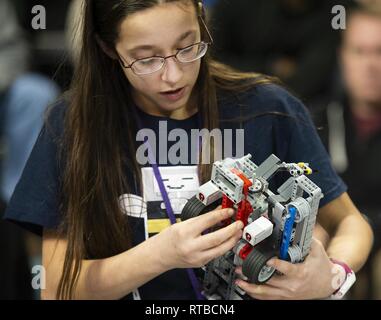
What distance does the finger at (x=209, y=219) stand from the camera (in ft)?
2.23

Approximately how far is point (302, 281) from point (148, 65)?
31 cm

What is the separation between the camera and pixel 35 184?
2.62ft

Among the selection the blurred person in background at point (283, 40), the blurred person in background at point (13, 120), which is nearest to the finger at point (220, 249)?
the blurred person in background at point (283, 40)

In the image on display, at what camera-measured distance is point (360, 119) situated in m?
0.97

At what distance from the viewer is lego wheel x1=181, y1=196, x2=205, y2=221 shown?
2.32ft

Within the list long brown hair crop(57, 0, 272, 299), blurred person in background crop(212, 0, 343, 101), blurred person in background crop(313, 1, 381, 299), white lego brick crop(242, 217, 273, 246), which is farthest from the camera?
blurred person in background crop(212, 0, 343, 101)

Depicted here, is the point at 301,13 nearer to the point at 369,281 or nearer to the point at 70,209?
the point at 369,281

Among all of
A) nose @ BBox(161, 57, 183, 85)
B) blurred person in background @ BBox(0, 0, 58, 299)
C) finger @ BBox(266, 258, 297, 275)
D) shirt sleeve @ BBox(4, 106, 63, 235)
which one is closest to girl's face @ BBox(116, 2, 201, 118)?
nose @ BBox(161, 57, 183, 85)

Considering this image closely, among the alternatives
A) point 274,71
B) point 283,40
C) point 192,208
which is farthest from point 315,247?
point 283,40

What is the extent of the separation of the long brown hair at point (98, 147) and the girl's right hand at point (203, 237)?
0.09 metres

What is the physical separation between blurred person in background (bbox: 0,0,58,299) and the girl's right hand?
48 centimetres

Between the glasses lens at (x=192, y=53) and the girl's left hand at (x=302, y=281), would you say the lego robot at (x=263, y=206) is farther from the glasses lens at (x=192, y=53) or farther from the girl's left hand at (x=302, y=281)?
the glasses lens at (x=192, y=53)

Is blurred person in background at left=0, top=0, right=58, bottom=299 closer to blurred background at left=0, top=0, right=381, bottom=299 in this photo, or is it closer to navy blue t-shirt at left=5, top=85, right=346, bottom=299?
blurred background at left=0, top=0, right=381, bottom=299

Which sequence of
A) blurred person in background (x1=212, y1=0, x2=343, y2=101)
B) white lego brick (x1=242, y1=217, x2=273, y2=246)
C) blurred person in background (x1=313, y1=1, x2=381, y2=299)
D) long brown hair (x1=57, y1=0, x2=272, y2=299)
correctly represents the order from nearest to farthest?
white lego brick (x1=242, y1=217, x2=273, y2=246)
long brown hair (x1=57, y1=0, x2=272, y2=299)
blurred person in background (x1=313, y1=1, x2=381, y2=299)
blurred person in background (x1=212, y1=0, x2=343, y2=101)
